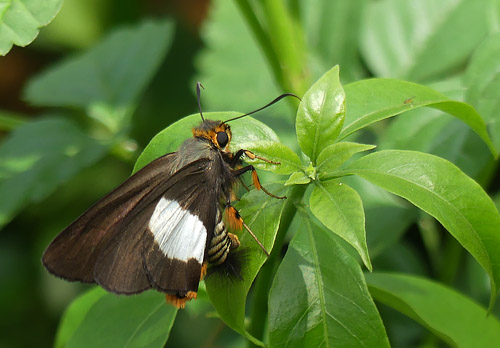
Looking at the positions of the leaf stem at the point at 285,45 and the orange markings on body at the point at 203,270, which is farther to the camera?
the leaf stem at the point at 285,45

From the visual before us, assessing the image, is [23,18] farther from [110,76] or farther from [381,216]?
[110,76]

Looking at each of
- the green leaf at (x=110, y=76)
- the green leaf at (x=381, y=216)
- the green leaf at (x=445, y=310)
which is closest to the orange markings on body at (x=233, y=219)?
the green leaf at (x=445, y=310)

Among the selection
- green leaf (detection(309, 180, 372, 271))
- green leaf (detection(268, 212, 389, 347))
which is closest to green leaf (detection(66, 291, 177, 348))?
green leaf (detection(268, 212, 389, 347))

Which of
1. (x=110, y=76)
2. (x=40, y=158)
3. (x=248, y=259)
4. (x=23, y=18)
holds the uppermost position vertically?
(x=23, y=18)

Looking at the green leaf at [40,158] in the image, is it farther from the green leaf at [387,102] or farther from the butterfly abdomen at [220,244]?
the green leaf at [387,102]

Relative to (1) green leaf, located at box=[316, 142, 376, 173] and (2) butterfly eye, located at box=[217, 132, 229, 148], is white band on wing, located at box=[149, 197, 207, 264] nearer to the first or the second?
(2) butterfly eye, located at box=[217, 132, 229, 148]

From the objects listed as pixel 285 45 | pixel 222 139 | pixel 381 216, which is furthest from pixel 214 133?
pixel 381 216

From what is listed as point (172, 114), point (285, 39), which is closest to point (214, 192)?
point (285, 39)
